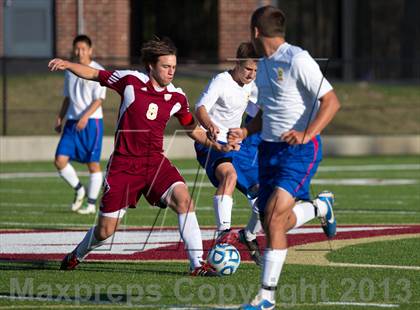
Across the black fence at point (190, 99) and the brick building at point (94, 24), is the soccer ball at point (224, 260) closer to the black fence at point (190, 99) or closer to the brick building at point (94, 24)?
the black fence at point (190, 99)

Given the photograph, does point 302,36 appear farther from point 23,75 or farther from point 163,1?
point 23,75

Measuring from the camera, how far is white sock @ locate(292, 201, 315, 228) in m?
8.81

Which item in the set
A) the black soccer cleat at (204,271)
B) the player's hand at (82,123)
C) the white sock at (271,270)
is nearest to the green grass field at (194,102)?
the player's hand at (82,123)

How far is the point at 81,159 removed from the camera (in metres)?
16.1

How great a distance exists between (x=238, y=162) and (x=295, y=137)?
354cm

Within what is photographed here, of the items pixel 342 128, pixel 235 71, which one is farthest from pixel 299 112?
pixel 342 128

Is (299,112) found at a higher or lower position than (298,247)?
higher

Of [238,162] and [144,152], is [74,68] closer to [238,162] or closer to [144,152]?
[144,152]

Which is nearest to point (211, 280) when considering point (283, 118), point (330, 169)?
point (283, 118)

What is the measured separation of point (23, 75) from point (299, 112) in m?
22.6

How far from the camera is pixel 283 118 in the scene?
8.45 metres

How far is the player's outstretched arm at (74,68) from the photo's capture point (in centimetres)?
964

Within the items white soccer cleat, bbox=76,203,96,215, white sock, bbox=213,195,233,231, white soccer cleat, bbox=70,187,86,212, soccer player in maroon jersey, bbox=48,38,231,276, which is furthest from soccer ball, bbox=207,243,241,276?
white soccer cleat, bbox=70,187,86,212

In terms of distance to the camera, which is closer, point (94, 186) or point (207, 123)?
point (207, 123)
